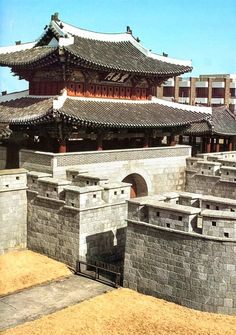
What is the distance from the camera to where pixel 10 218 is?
19.8m

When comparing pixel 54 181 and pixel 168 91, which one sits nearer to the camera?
pixel 54 181

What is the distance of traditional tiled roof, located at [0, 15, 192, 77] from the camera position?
2183cm

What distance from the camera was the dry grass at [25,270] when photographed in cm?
1670

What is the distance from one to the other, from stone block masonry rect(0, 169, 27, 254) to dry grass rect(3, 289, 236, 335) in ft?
20.0

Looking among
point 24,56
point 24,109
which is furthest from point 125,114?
point 24,56

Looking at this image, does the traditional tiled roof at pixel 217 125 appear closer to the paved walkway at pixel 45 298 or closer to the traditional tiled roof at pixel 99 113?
the traditional tiled roof at pixel 99 113

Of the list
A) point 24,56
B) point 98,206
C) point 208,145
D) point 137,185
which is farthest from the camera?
point 208,145

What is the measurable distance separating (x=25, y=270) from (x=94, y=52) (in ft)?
40.1

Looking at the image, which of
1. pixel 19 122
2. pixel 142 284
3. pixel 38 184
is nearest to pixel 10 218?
pixel 38 184

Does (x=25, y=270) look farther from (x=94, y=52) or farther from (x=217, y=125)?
(x=217, y=125)

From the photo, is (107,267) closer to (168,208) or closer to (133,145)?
(168,208)

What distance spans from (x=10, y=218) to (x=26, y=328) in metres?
7.35

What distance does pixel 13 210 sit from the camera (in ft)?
65.2

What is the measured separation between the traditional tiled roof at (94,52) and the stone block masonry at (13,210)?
235 inches
